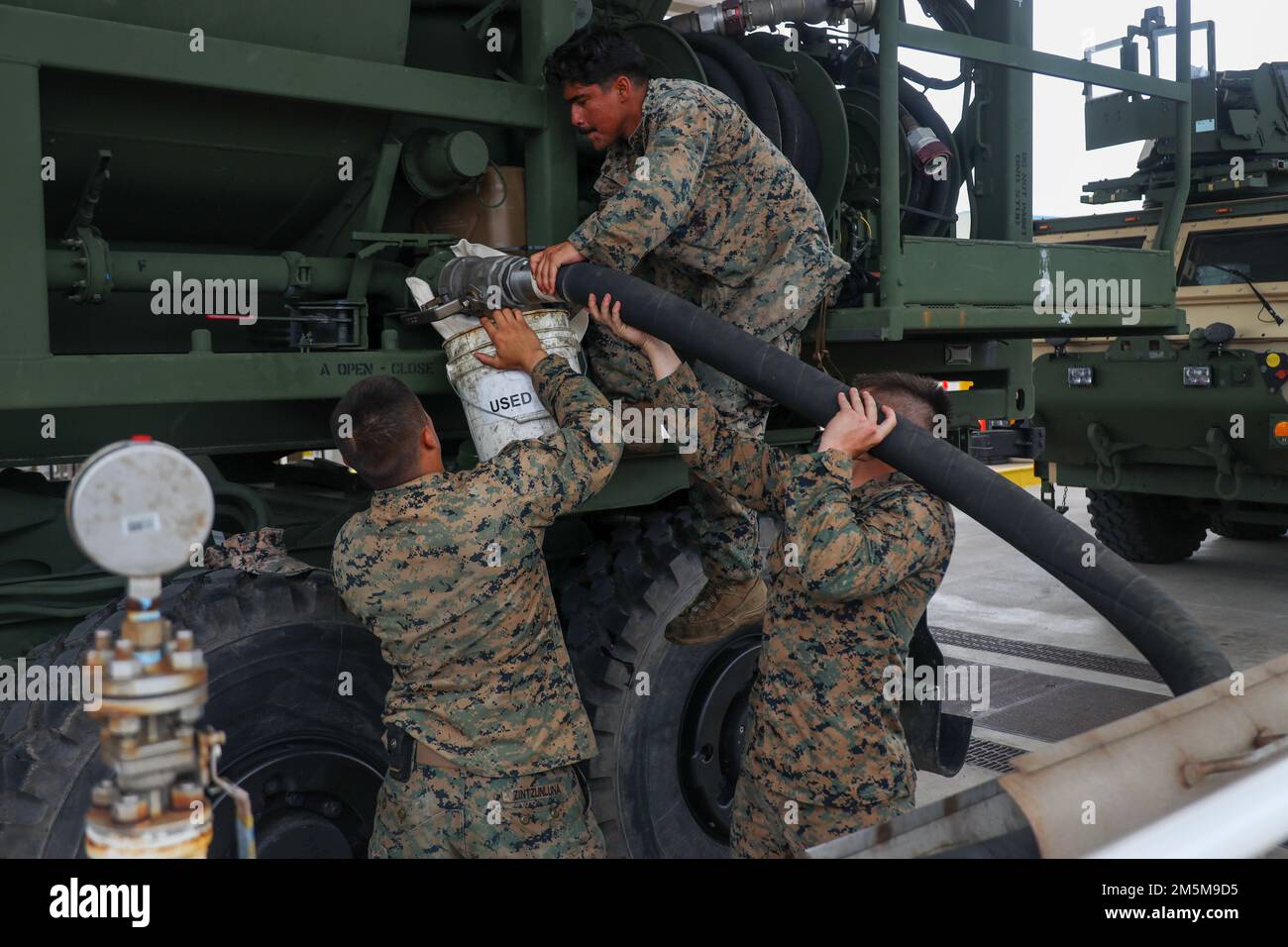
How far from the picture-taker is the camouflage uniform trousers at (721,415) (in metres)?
3.34

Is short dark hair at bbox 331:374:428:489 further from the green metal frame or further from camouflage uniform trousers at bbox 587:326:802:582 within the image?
the green metal frame

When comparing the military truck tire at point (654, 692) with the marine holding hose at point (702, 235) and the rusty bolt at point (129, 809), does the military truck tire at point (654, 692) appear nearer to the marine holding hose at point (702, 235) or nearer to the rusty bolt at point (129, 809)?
the marine holding hose at point (702, 235)

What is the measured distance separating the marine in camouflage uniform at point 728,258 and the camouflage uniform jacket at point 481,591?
0.63 m

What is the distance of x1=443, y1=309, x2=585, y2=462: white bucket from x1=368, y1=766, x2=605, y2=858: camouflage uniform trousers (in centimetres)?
78

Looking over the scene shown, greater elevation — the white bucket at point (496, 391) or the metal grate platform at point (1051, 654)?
the white bucket at point (496, 391)

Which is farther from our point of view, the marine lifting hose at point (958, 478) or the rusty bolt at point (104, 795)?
the marine lifting hose at point (958, 478)

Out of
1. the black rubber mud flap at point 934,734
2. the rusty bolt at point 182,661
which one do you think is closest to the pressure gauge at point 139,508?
the rusty bolt at point 182,661

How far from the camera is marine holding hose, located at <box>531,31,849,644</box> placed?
9.73 ft

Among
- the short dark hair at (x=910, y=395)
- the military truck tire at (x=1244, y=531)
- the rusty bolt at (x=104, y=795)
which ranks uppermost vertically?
the short dark hair at (x=910, y=395)

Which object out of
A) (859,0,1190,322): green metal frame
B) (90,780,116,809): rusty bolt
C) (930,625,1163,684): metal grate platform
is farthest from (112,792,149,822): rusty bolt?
(930,625,1163,684): metal grate platform

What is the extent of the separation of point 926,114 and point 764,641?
2.16 metres

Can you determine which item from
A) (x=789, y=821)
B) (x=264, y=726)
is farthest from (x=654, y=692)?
(x=264, y=726)

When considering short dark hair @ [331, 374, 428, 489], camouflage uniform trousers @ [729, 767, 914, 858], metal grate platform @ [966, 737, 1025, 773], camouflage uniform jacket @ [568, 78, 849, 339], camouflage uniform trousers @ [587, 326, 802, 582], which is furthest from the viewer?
metal grate platform @ [966, 737, 1025, 773]

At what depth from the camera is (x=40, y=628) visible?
2.98 m
